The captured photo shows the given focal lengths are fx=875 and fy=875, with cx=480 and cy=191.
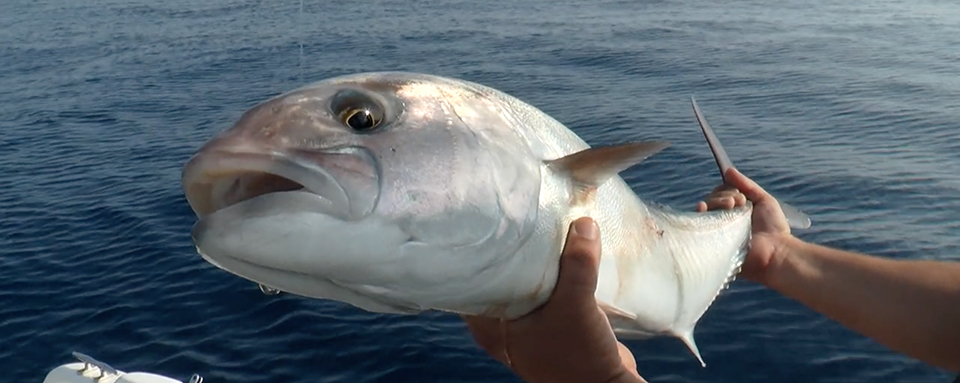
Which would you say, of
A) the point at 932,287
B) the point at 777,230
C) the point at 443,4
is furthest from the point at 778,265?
the point at 443,4

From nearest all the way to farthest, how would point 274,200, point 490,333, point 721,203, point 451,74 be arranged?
point 274,200
point 490,333
point 721,203
point 451,74

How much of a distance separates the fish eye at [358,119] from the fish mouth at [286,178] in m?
0.09

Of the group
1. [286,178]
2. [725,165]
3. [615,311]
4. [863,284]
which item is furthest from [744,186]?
[286,178]

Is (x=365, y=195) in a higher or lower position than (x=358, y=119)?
lower

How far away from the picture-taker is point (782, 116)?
49.3 ft

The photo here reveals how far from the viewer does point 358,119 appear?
2.21 m

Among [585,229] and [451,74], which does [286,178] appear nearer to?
[585,229]

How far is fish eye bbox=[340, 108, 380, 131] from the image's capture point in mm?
2207

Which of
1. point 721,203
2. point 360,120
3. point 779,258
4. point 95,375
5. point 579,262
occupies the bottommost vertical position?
point 95,375

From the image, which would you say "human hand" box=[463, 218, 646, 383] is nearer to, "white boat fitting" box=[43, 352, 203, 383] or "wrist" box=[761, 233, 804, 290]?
"wrist" box=[761, 233, 804, 290]

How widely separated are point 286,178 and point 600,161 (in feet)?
3.13

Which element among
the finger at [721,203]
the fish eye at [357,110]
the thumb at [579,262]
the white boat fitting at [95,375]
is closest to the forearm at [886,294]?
the finger at [721,203]

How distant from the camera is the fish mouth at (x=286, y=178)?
2.02 meters

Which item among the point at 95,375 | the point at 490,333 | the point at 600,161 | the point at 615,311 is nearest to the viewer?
the point at 600,161
